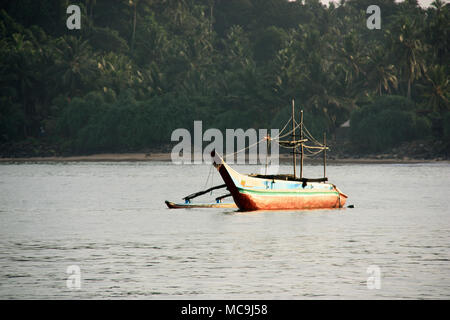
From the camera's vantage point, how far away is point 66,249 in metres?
36.4

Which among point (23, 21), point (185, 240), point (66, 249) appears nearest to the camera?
point (66, 249)

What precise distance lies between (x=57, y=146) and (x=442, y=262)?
11946cm

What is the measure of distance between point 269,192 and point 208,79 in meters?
103

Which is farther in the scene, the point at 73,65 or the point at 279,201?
the point at 73,65

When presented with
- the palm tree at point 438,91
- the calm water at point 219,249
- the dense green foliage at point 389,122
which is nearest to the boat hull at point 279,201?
the calm water at point 219,249

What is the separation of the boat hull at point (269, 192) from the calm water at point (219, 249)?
0.79 m

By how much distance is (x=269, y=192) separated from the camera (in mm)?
49875

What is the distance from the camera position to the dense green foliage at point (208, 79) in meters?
124

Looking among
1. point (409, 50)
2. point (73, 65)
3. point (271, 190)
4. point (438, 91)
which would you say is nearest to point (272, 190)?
point (271, 190)

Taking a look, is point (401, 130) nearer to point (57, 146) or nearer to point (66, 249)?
point (57, 146)

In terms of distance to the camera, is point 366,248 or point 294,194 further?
point 294,194

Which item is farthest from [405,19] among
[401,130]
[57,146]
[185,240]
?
[185,240]

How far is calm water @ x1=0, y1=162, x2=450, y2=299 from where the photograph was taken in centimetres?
2697

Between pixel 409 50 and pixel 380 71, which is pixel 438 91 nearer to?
pixel 409 50
